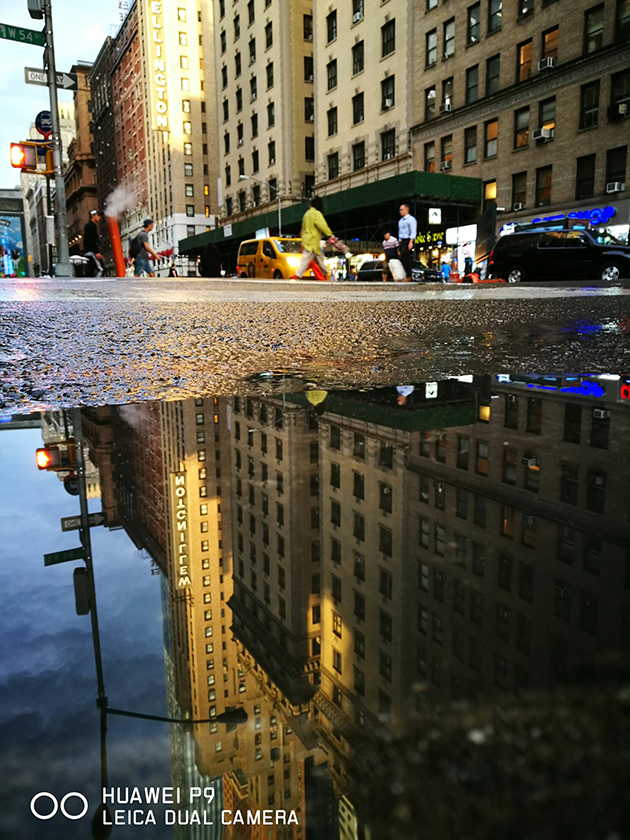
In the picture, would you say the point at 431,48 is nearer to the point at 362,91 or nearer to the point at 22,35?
the point at 362,91

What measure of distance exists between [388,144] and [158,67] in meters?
45.0

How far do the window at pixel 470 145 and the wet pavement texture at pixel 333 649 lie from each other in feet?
114

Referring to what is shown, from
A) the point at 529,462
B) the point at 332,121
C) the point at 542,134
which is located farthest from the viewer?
the point at 332,121

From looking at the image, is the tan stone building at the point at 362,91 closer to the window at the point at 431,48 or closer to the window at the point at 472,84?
the window at the point at 431,48

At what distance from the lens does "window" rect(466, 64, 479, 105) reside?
3203 cm

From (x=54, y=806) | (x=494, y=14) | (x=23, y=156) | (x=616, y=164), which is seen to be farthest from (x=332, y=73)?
(x=54, y=806)

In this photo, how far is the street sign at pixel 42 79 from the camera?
14852mm

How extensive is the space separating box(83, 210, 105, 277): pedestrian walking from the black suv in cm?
1318

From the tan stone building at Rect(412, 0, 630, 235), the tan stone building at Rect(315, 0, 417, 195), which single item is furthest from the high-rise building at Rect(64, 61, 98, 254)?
the tan stone building at Rect(412, 0, 630, 235)

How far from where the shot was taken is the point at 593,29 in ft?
87.2

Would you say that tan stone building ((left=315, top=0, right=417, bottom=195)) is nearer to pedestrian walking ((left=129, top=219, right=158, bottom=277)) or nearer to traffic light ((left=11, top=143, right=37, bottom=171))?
pedestrian walking ((left=129, top=219, right=158, bottom=277))

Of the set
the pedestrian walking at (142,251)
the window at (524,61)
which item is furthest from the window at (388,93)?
the pedestrian walking at (142,251)

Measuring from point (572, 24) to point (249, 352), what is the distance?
30.4 m

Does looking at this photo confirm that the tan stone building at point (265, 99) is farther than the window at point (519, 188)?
Yes
